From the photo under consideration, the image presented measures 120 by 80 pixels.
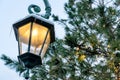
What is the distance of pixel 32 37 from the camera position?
2.97 metres

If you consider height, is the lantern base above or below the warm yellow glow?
below

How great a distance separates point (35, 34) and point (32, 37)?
0.12 ft

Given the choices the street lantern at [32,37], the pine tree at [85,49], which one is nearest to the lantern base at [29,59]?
the street lantern at [32,37]

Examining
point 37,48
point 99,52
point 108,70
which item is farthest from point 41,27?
point 99,52

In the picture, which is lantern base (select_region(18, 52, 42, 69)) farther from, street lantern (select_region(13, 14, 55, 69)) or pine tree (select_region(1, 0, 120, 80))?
pine tree (select_region(1, 0, 120, 80))

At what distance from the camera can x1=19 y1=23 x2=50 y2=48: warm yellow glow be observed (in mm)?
2977

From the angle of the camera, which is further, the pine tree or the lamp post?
the pine tree

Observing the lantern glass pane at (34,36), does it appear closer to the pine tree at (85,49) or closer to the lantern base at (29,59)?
the lantern base at (29,59)

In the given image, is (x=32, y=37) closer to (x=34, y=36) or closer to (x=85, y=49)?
(x=34, y=36)

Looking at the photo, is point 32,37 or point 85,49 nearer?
point 32,37

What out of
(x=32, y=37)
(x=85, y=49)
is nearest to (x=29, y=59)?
(x=32, y=37)

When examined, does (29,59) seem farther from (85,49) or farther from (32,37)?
(85,49)

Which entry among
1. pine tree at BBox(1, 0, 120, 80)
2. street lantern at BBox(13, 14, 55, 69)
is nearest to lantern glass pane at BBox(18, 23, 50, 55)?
street lantern at BBox(13, 14, 55, 69)

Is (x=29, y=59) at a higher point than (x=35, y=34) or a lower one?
lower
